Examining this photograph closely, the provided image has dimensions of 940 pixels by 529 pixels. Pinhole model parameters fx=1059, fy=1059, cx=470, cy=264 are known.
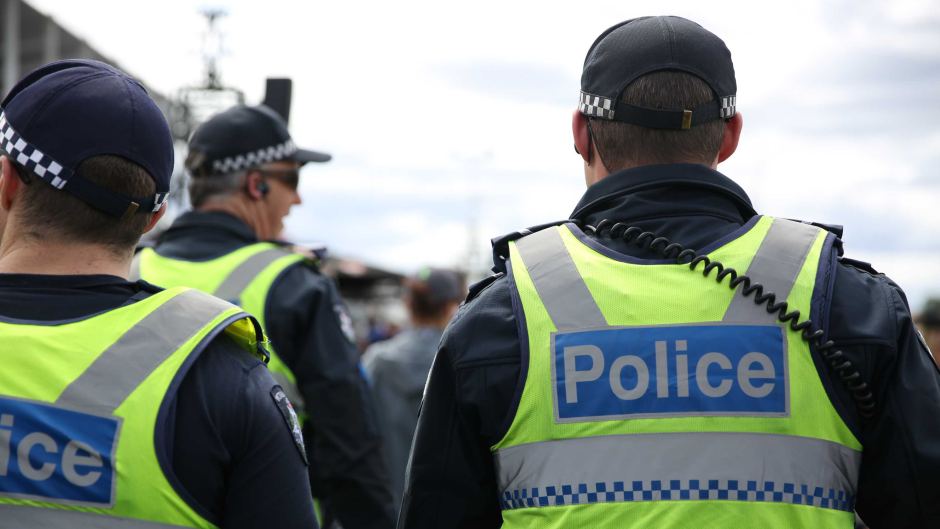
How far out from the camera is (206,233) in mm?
4145

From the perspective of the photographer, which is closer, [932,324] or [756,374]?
[756,374]

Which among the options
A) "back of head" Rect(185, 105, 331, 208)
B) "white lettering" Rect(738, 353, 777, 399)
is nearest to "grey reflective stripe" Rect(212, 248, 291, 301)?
"back of head" Rect(185, 105, 331, 208)

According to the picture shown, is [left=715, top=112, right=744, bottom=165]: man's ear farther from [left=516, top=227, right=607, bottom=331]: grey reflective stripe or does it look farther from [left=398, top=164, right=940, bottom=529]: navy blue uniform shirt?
[left=516, top=227, right=607, bottom=331]: grey reflective stripe

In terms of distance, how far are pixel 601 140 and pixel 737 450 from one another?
0.78 meters

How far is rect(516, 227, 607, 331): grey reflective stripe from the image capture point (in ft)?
7.36

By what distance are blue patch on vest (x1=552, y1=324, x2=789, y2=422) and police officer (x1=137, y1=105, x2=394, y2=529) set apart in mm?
1908

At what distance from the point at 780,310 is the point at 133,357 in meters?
1.32

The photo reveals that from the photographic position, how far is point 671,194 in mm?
2379

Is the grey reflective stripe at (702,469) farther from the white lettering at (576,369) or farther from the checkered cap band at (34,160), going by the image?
the checkered cap band at (34,160)

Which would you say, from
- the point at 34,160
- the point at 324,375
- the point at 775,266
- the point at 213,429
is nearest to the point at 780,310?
the point at 775,266

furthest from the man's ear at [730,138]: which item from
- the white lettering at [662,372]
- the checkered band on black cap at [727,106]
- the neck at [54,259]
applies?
the neck at [54,259]

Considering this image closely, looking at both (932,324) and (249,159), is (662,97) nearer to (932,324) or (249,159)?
(249,159)

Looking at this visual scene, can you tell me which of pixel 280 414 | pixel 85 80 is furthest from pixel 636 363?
pixel 85 80

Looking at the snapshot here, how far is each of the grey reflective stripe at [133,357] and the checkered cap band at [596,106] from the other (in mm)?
959
